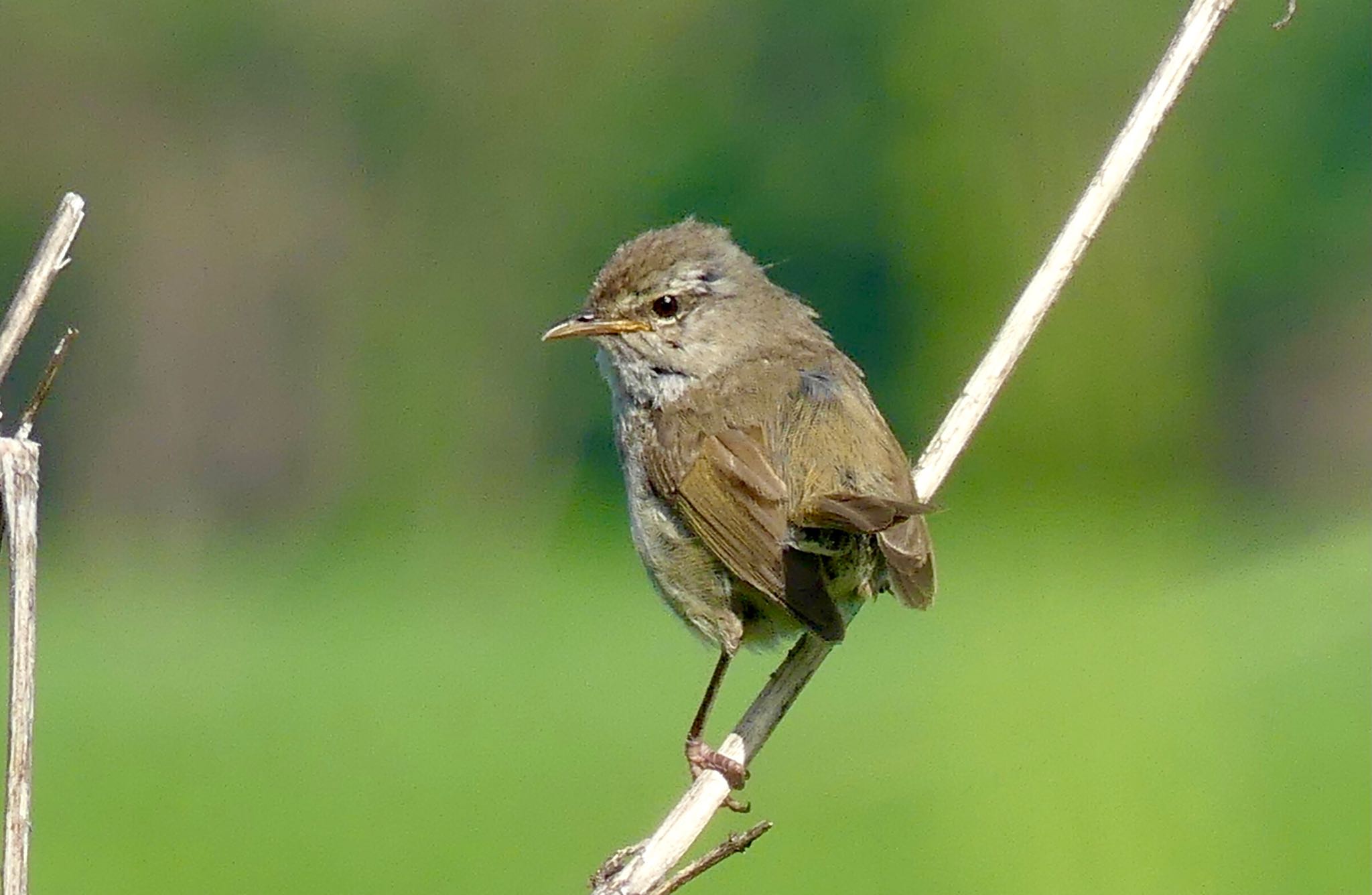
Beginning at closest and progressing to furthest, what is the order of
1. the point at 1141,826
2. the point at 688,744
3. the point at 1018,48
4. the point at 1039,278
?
the point at 1039,278
the point at 688,744
the point at 1141,826
the point at 1018,48

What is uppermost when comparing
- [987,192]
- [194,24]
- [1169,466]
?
[194,24]

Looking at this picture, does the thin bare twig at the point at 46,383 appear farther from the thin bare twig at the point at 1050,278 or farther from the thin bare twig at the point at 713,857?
the thin bare twig at the point at 1050,278

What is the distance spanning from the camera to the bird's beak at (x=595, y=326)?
387 cm

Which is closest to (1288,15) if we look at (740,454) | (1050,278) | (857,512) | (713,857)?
(1050,278)

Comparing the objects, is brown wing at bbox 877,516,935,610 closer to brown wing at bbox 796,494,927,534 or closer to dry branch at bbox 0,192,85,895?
brown wing at bbox 796,494,927,534

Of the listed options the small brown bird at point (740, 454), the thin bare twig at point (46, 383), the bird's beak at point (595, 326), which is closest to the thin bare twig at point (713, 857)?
the small brown bird at point (740, 454)

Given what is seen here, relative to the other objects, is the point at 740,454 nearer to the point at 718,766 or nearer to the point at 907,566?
the point at 907,566

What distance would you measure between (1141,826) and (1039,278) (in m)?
7.22

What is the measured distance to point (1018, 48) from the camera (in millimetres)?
16797

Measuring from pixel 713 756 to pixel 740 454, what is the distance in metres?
0.70

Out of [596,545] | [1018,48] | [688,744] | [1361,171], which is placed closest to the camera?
[688,744]

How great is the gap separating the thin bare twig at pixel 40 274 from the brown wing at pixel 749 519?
1429 mm

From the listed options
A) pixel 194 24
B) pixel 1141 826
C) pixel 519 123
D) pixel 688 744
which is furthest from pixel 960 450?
Answer: pixel 194 24

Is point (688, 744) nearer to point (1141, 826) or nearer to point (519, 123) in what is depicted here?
point (1141, 826)
